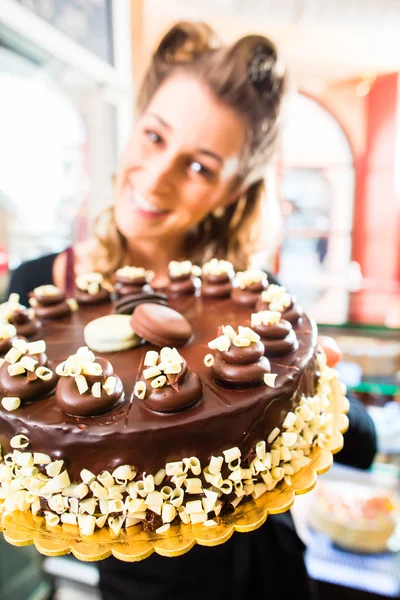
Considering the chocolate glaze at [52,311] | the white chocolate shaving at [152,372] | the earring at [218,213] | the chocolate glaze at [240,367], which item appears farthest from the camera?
the earring at [218,213]

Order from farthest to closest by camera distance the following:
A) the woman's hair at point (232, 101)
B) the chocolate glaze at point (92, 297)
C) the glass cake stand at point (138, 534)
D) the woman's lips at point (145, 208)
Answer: the woman's lips at point (145, 208)
the woman's hair at point (232, 101)
the chocolate glaze at point (92, 297)
the glass cake stand at point (138, 534)

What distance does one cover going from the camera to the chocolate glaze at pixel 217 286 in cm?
230

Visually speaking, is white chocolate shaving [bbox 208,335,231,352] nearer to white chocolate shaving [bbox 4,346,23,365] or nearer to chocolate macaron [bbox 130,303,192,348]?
chocolate macaron [bbox 130,303,192,348]

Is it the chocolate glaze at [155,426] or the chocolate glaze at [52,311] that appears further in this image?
the chocolate glaze at [52,311]

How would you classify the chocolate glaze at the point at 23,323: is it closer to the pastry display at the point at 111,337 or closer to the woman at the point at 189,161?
the pastry display at the point at 111,337

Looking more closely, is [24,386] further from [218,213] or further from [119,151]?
[119,151]

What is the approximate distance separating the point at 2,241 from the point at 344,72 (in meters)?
3.38

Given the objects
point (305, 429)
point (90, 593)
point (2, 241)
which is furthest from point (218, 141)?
point (90, 593)

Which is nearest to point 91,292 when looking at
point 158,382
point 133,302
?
point 133,302

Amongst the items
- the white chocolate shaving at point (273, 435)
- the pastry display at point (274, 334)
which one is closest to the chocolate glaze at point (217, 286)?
the pastry display at point (274, 334)

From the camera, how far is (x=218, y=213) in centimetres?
308

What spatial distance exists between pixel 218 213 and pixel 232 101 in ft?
2.43

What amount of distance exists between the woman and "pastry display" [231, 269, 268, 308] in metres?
0.80

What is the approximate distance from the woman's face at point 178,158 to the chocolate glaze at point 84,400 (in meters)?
1.76
